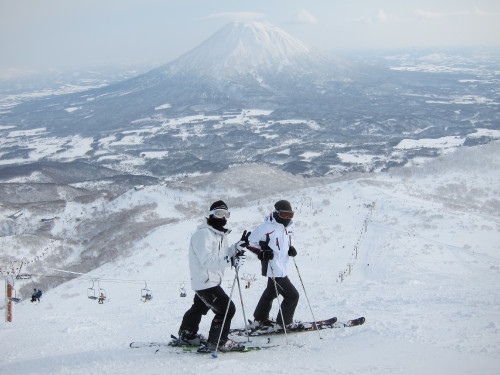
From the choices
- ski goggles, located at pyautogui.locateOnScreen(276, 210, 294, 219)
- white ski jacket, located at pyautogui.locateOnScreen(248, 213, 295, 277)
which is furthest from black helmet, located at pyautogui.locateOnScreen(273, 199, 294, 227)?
white ski jacket, located at pyautogui.locateOnScreen(248, 213, 295, 277)

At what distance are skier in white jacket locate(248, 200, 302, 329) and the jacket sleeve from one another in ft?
2.10

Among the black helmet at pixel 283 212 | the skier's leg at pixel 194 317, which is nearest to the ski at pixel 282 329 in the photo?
the skier's leg at pixel 194 317

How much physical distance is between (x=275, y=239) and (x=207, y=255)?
134 cm

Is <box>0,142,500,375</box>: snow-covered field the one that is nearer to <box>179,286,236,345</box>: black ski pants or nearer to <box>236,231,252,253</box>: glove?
<box>179,286,236,345</box>: black ski pants

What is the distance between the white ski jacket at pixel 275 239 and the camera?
626 centimetres

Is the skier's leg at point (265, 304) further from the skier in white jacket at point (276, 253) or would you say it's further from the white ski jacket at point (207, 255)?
the white ski jacket at point (207, 255)

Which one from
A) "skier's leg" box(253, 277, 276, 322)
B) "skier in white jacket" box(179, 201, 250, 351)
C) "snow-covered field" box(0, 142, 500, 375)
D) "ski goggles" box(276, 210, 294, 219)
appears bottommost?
"snow-covered field" box(0, 142, 500, 375)

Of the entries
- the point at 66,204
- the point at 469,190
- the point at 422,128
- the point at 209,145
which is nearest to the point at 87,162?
the point at 209,145

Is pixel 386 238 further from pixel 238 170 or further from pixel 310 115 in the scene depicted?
pixel 310 115

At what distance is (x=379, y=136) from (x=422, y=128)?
18.0 m

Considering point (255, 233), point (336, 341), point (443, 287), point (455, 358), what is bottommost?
point (443, 287)

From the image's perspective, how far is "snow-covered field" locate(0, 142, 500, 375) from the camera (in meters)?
5.28

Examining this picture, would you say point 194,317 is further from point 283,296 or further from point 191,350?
point 283,296

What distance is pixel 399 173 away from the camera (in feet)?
190
